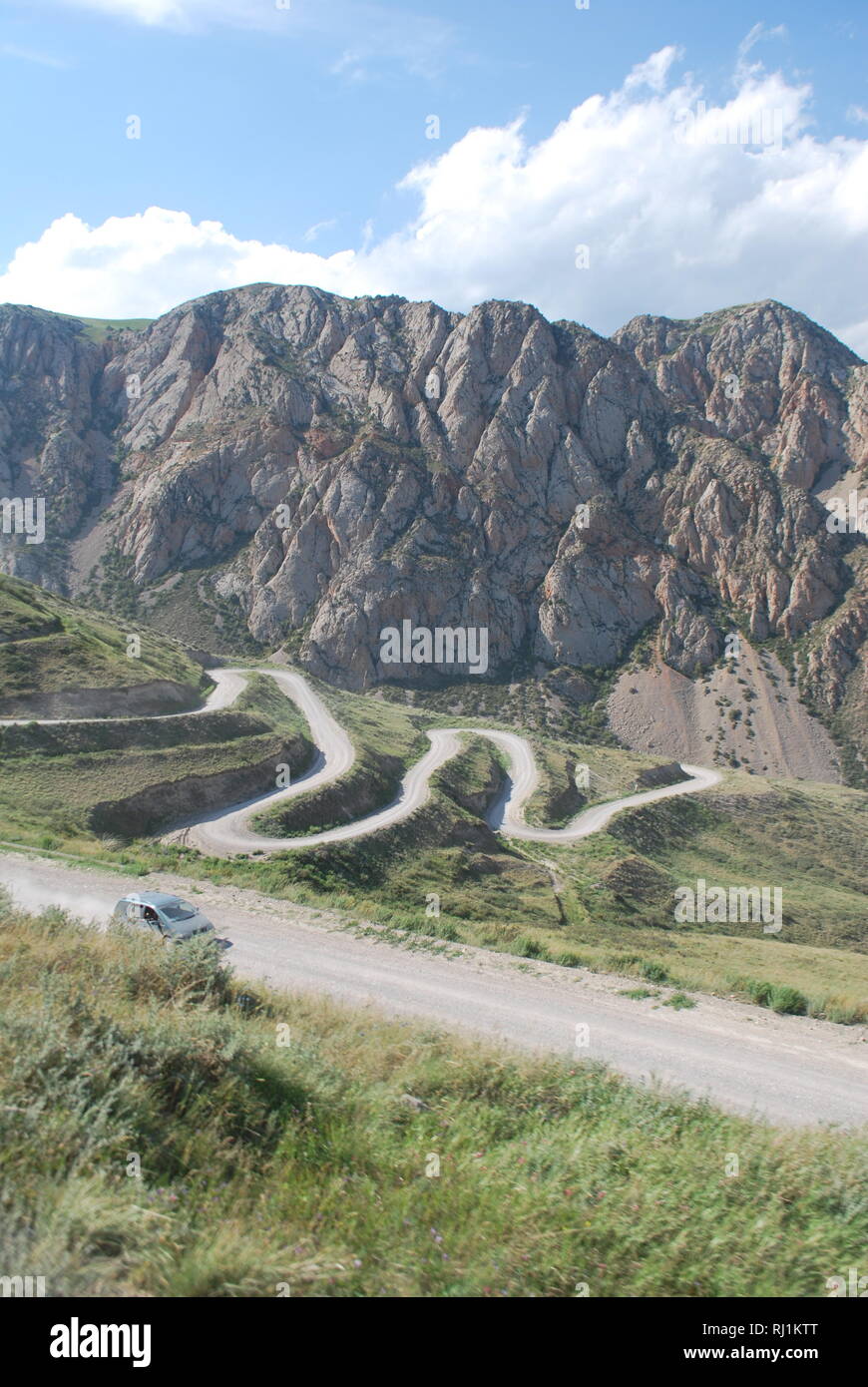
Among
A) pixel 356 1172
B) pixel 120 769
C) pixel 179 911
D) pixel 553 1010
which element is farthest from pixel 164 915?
pixel 120 769

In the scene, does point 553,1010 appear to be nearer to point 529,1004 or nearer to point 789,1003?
point 529,1004

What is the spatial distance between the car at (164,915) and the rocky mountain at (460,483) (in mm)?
104031

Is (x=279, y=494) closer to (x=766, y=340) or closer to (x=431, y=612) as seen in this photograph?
(x=431, y=612)

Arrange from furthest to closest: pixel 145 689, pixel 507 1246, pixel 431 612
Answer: pixel 431 612 → pixel 145 689 → pixel 507 1246

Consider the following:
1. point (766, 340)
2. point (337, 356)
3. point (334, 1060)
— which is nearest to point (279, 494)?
point (337, 356)

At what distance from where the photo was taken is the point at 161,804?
33188 millimetres

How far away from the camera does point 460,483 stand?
13525 cm

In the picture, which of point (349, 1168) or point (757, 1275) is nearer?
point (757, 1275)

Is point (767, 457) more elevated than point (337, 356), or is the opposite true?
point (337, 356)

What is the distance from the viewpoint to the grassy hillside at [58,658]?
39844 millimetres

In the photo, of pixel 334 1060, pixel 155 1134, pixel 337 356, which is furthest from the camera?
pixel 337 356

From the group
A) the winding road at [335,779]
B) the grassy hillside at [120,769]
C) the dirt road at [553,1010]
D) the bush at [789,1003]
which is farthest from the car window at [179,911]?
the winding road at [335,779]

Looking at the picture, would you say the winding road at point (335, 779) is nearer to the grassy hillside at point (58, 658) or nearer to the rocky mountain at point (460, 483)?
the grassy hillside at point (58, 658)

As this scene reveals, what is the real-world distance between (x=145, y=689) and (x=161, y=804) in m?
14.2
